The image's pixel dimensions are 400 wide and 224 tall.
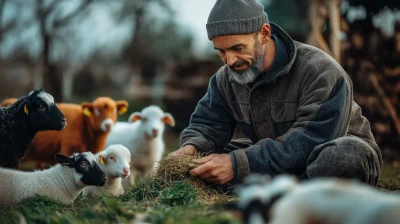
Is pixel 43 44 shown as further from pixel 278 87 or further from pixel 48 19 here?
pixel 278 87

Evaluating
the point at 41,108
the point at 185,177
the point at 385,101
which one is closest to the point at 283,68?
the point at 185,177

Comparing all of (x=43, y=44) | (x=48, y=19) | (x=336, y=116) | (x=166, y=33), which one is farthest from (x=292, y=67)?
(x=166, y=33)

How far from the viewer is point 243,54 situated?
5.99 metres

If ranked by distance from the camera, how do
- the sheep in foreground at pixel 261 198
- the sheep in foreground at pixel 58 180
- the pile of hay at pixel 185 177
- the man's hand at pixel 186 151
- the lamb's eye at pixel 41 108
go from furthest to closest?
1. the lamb's eye at pixel 41 108
2. the man's hand at pixel 186 151
3. the sheep in foreground at pixel 58 180
4. the pile of hay at pixel 185 177
5. the sheep in foreground at pixel 261 198

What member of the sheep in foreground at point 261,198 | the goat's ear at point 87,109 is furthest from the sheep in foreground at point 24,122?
the sheep in foreground at point 261,198

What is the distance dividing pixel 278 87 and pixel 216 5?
1.02 m

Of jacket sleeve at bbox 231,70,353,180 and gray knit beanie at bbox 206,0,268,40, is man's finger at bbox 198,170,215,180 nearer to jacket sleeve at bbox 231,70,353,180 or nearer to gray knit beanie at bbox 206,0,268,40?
jacket sleeve at bbox 231,70,353,180

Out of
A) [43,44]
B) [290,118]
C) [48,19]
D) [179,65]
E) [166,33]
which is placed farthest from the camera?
[166,33]

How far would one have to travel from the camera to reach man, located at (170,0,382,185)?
5613 mm

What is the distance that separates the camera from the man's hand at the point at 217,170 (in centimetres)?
561

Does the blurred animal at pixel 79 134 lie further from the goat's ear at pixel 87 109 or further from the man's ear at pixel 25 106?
the man's ear at pixel 25 106

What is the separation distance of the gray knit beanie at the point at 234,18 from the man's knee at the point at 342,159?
136 centimetres

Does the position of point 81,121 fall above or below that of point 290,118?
below

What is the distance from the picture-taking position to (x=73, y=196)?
6.19m
